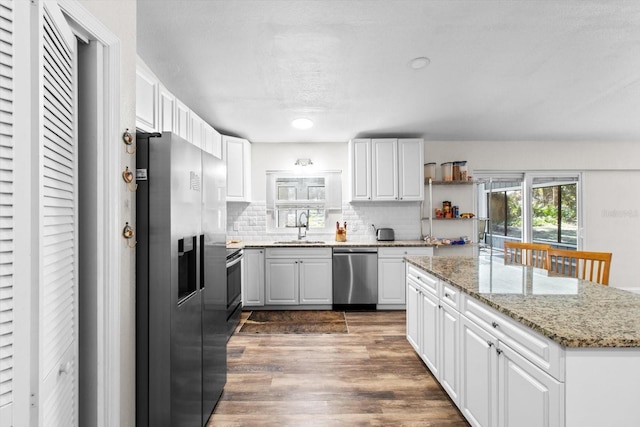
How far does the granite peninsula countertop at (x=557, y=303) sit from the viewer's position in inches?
47.9

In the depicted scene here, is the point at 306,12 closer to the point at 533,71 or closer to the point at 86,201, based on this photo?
the point at 86,201

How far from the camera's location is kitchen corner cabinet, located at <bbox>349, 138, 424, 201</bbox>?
4.93 metres

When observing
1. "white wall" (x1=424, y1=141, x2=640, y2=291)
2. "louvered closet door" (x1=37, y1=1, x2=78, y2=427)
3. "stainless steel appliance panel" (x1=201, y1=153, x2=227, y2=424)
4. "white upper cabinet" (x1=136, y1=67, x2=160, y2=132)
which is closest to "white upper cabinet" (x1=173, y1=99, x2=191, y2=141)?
"white upper cabinet" (x1=136, y1=67, x2=160, y2=132)

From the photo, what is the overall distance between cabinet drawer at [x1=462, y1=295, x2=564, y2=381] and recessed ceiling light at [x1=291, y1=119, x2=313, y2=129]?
10.00ft

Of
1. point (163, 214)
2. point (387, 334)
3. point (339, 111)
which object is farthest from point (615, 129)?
point (163, 214)

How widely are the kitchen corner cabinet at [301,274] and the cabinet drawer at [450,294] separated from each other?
8.05 feet

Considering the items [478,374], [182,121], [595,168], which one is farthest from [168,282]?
[595,168]

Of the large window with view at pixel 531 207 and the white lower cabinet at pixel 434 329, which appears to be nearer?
the white lower cabinet at pixel 434 329

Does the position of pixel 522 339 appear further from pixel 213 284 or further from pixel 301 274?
pixel 301 274

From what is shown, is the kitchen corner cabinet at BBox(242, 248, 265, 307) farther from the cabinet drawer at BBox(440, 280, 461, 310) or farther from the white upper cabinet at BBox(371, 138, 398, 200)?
the cabinet drawer at BBox(440, 280, 461, 310)

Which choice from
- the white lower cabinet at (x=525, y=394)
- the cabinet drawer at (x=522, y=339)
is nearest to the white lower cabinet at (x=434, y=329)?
the cabinet drawer at (x=522, y=339)

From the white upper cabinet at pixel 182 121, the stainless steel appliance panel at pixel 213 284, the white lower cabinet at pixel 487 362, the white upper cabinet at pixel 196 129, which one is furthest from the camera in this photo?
the white upper cabinet at pixel 196 129

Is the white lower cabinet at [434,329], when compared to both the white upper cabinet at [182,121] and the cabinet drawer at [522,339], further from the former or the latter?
the white upper cabinet at [182,121]

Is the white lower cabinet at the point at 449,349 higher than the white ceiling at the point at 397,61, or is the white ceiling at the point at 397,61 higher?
the white ceiling at the point at 397,61
